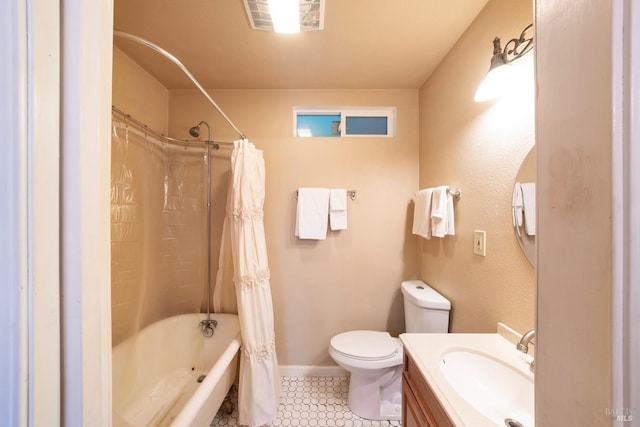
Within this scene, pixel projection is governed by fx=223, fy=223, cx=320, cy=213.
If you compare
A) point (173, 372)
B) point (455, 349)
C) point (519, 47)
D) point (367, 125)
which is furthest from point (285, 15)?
point (173, 372)

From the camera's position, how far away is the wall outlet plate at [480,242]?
1129 mm

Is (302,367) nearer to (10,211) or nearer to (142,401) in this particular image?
(142,401)

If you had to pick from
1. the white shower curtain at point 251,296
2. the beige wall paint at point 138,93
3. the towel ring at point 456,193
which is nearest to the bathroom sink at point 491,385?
the towel ring at point 456,193

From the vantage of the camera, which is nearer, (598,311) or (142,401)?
(598,311)

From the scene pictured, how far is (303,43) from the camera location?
138 cm

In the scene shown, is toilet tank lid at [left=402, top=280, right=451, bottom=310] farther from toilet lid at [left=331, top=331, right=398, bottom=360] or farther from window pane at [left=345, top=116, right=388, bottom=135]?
window pane at [left=345, top=116, right=388, bottom=135]

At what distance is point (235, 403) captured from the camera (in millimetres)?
1605

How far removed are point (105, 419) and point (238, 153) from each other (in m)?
1.30

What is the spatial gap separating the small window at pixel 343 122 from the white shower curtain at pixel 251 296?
2.12ft

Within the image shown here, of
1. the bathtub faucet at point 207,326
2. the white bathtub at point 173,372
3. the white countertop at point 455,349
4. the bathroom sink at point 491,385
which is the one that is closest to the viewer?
the white countertop at point 455,349

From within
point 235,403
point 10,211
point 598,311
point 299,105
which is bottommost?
point 235,403

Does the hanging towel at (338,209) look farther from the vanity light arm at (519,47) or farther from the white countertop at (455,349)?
the vanity light arm at (519,47)

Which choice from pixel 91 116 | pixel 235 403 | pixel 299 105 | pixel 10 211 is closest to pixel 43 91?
pixel 91 116

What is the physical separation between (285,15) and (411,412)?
1.96m
